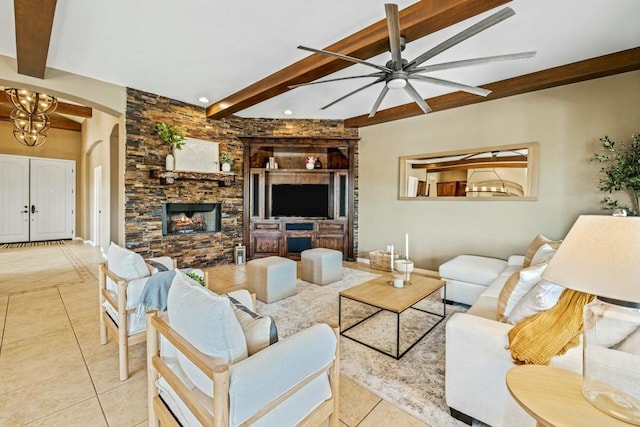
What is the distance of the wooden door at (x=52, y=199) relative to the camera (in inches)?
307

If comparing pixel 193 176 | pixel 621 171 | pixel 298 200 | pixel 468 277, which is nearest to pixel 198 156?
pixel 193 176

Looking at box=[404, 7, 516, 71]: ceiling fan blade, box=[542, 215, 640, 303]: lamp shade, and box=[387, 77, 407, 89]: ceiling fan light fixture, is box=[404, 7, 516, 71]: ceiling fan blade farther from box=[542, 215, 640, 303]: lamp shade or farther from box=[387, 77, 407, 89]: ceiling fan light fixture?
box=[542, 215, 640, 303]: lamp shade

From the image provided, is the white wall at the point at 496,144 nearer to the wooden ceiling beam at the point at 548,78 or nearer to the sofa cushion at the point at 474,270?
the wooden ceiling beam at the point at 548,78

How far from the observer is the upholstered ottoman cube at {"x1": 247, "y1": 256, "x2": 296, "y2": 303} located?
11.5 ft

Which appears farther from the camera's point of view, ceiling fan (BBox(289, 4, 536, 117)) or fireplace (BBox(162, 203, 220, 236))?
fireplace (BBox(162, 203, 220, 236))

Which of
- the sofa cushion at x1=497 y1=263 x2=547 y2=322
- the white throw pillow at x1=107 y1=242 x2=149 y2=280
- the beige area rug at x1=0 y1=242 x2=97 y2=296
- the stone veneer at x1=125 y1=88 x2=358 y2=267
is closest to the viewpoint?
the sofa cushion at x1=497 y1=263 x2=547 y2=322

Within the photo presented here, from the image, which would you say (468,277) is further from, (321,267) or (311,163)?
(311,163)

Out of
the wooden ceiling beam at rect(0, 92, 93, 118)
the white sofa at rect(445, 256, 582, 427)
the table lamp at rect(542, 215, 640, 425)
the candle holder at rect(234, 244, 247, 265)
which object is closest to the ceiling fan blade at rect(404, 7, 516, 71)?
the table lamp at rect(542, 215, 640, 425)

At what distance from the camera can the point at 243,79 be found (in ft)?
13.0

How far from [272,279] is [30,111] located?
19.8ft

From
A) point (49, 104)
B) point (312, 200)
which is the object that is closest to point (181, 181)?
point (312, 200)

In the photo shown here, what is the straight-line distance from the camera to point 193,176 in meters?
4.93

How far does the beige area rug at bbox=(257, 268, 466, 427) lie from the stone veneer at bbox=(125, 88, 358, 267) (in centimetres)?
244

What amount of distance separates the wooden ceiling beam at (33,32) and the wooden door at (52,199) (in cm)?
600
